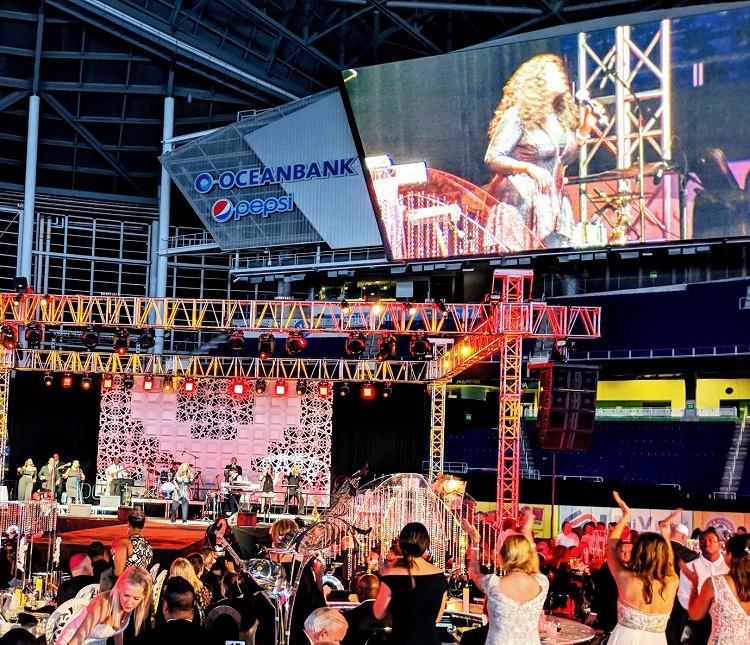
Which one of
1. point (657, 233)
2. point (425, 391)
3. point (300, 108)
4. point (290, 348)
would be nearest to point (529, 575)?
point (290, 348)

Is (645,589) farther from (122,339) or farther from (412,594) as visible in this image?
(122,339)

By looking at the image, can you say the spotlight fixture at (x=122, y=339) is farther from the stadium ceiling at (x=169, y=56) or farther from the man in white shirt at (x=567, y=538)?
the stadium ceiling at (x=169, y=56)

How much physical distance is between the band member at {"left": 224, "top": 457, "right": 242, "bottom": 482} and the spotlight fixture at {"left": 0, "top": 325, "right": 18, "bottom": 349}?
24.4 feet

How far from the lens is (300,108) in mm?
32531

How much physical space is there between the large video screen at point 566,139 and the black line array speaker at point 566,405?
572 cm

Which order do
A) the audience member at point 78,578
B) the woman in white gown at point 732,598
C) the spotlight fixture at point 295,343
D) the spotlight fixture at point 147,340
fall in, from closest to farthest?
the woman in white gown at point 732,598 → the audience member at point 78,578 → the spotlight fixture at point 295,343 → the spotlight fixture at point 147,340

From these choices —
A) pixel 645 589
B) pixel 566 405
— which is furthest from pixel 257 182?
pixel 645 589

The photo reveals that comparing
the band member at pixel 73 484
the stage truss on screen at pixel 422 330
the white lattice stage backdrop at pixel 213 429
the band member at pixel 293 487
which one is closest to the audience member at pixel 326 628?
the stage truss on screen at pixel 422 330

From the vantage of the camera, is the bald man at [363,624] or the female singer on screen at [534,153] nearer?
the bald man at [363,624]

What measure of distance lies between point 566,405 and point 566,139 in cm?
781

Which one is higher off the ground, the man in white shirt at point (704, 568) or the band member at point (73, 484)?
the man in white shirt at point (704, 568)

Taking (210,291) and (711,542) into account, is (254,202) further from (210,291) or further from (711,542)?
(711,542)

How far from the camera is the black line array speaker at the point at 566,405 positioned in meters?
21.8

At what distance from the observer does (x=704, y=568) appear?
7.08 m
